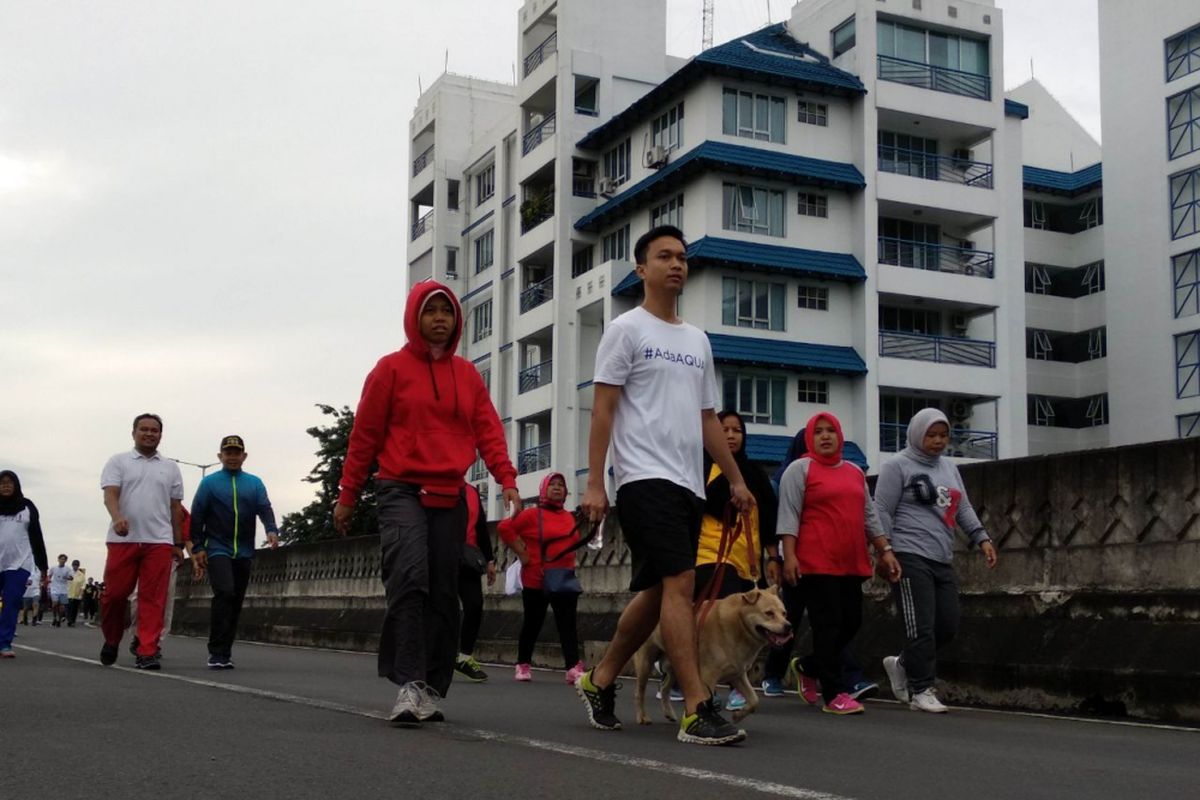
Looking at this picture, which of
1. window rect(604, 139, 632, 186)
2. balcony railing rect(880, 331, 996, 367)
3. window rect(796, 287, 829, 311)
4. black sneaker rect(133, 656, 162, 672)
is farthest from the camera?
window rect(604, 139, 632, 186)

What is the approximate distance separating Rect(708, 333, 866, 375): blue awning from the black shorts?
41.8 meters

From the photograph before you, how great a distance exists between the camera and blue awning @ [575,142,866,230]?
49969mm

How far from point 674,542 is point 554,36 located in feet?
177

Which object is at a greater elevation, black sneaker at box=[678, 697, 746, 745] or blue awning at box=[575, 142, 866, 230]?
blue awning at box=[575, 142, 866, 230]

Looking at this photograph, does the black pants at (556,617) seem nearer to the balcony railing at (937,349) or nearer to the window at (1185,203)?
the balcony railing at (937,349)

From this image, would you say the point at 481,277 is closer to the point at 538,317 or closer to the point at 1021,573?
the point at 538,317

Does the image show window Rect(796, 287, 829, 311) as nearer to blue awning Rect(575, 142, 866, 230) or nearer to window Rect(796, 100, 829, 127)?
blue awning Rect(575, 142, 866, 230)

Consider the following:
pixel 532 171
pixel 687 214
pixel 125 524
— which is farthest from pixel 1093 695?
pixel 532 171

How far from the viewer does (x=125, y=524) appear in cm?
1320

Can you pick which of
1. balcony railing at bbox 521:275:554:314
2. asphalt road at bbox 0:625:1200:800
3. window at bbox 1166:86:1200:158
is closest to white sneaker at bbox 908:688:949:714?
asphalt road at bbox 0:625:1200:800

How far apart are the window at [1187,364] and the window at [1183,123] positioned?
625 centimetres

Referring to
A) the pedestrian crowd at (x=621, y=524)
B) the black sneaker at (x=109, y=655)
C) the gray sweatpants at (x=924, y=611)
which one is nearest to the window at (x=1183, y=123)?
the pedestrian crowd at (x=621, y=524)

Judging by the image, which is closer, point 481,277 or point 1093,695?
point 1093,695

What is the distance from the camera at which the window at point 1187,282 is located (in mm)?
54688
